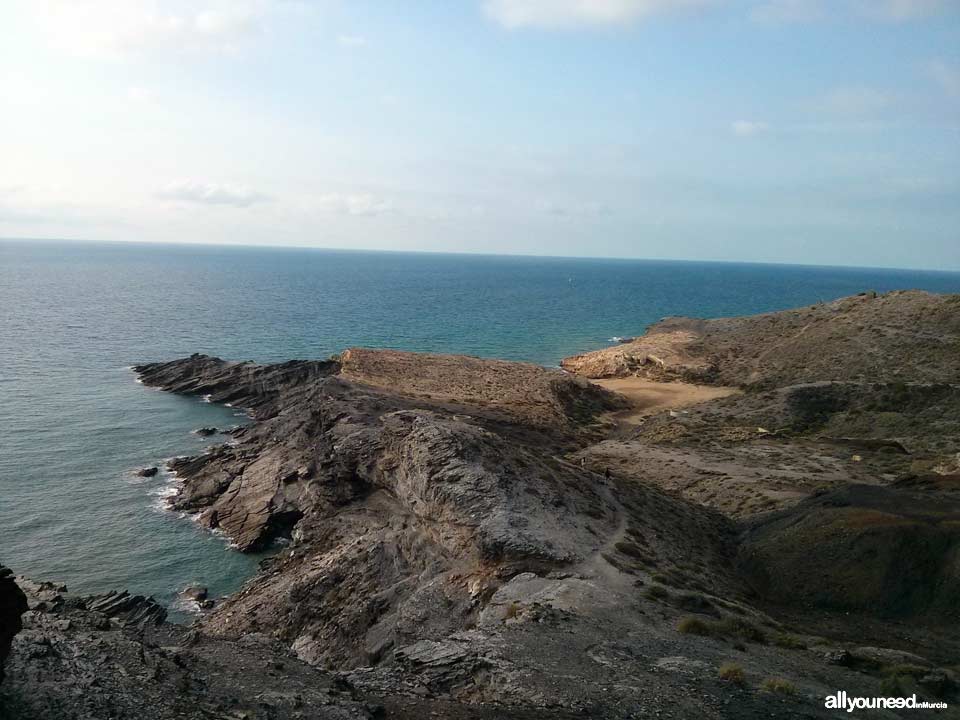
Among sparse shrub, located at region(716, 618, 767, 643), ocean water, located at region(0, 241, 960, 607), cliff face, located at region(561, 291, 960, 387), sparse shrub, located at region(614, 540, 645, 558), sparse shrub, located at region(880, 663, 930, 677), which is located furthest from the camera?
cliff face, located at region(561, 291, 960, 387)

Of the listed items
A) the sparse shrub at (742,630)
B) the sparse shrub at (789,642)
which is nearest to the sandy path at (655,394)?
the sparse shrub at (742,630)

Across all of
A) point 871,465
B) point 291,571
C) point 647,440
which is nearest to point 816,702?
point 291,571

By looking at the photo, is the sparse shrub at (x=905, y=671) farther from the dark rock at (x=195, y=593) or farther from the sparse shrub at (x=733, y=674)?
the dark rock at (x=195, y=593)

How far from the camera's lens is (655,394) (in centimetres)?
7681

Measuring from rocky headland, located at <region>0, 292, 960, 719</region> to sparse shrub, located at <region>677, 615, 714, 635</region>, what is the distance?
0.26 feet

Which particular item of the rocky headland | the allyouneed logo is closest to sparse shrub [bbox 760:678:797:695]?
the rocky headland

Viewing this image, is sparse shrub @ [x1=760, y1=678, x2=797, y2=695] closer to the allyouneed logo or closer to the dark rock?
Result: the allyouneed logo

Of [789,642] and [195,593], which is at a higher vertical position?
[789,642]

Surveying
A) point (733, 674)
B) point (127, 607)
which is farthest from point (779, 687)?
point (127, 607)

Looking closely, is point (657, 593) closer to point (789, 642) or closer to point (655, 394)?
point (789, 642)

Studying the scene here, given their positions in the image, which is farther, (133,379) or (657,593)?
(133,379)

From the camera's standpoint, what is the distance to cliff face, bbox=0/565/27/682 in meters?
15.8

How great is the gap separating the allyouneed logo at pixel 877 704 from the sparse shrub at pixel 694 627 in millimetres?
4810

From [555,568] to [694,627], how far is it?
248 inches
